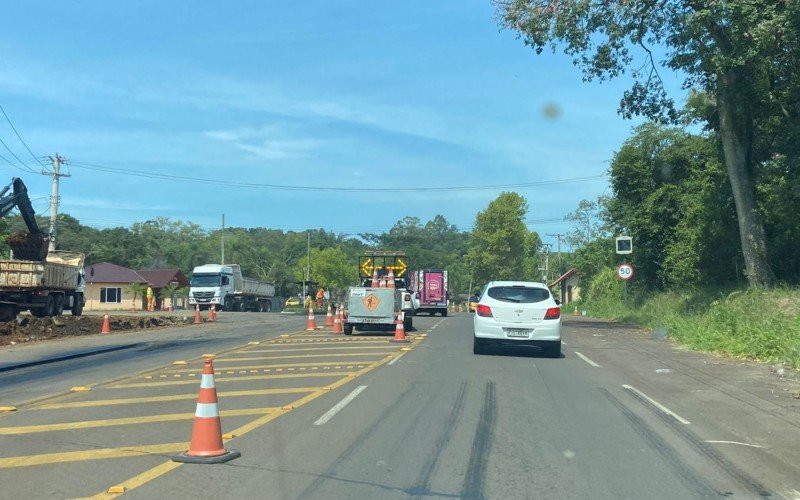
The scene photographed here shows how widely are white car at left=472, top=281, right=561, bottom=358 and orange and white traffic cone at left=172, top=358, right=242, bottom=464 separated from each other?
10.5 m

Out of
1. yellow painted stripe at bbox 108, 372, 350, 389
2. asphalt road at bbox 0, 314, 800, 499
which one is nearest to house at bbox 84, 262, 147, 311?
asphalt road at bbox 0, 314, 800, 499

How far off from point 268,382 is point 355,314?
428 inches

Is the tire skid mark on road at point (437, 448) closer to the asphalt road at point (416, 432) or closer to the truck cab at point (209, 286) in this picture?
the asphalt road at point (416, 432)

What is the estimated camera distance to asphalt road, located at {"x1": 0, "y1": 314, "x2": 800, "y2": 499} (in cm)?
676

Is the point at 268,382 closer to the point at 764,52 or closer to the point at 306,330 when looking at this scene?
the point at 306,330

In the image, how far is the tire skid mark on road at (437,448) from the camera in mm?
6617

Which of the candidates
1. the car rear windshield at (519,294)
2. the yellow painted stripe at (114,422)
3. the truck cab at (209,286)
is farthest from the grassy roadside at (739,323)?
the truck cab at (209,286)

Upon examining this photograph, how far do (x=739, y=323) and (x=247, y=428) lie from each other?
1601cm

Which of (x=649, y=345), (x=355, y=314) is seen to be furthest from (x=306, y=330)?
(x=649, y=345)

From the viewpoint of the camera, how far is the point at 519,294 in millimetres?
17656

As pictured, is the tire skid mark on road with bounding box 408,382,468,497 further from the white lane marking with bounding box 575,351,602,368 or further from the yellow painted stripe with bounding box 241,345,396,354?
the yellow painted stripe with bounding box 241,345,396,354

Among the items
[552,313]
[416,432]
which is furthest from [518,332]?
[416,432]

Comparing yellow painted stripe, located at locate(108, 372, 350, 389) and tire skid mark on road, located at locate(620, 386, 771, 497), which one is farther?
yellow painted stripe, located at locate(108, 372, 350, 389)

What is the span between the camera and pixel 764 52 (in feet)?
72.1
